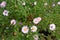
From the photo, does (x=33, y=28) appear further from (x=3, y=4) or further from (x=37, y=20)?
(x=3, y=4)

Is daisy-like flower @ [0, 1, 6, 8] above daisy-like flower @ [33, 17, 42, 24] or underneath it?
above

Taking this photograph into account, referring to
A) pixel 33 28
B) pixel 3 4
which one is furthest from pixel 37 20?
pixel 3 4

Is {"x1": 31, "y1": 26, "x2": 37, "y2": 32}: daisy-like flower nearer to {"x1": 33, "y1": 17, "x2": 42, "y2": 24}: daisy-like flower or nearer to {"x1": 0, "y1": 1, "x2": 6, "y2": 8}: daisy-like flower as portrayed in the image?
{"x1": 33, "y1": 17, "x2": 42, "y2": 24}: daisy-like flower

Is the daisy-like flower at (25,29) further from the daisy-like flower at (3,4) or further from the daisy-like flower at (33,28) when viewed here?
the daisy-like flower at (3,4)

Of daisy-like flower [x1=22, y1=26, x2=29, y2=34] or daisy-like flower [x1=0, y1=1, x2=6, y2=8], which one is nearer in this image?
daisy-like flower [x1=22, y1=26, x2=29, y2=34]

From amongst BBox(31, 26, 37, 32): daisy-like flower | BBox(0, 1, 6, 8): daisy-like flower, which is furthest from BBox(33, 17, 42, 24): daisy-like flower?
BBox(0, 1, 6, 8): daisy-like flower

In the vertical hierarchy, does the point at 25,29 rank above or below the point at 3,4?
below

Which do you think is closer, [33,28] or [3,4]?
[33,28]

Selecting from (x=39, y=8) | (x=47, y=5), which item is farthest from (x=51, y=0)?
(x=39, y=8)

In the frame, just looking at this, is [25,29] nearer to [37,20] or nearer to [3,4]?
[37,20]

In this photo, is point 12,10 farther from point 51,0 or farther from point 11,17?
point 51,0

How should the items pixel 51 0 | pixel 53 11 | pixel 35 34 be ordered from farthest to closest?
pixel 51 0 < pixel 53 11 < pixel 35 34
